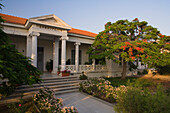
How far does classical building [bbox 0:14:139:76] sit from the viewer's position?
26.9ft

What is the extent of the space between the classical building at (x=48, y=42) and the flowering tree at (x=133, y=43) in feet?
9.00

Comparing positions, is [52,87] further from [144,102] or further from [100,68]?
[100,68]

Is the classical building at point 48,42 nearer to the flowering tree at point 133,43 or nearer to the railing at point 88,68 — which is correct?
the railing at point 88,68

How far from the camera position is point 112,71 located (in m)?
13.5

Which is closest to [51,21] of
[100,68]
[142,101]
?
[100,68]

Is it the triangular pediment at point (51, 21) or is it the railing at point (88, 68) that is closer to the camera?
the triangular pediment at point (51, 21)

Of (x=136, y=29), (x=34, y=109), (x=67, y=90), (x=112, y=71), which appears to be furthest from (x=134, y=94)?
(x=112, y=71)

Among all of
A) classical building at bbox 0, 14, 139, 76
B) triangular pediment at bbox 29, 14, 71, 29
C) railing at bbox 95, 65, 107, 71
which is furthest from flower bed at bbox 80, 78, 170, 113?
railing at bbox 95, 65, 107, 71

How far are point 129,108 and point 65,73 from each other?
6.67 metres

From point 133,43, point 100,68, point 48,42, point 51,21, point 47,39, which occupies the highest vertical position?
point 51,21

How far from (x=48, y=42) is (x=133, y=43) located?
9.11 meters

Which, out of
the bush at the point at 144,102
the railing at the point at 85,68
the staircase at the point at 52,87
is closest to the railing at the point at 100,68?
→ the railing at the point at 85,68

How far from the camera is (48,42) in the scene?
1222 cm

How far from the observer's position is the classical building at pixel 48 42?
8.21 meters
